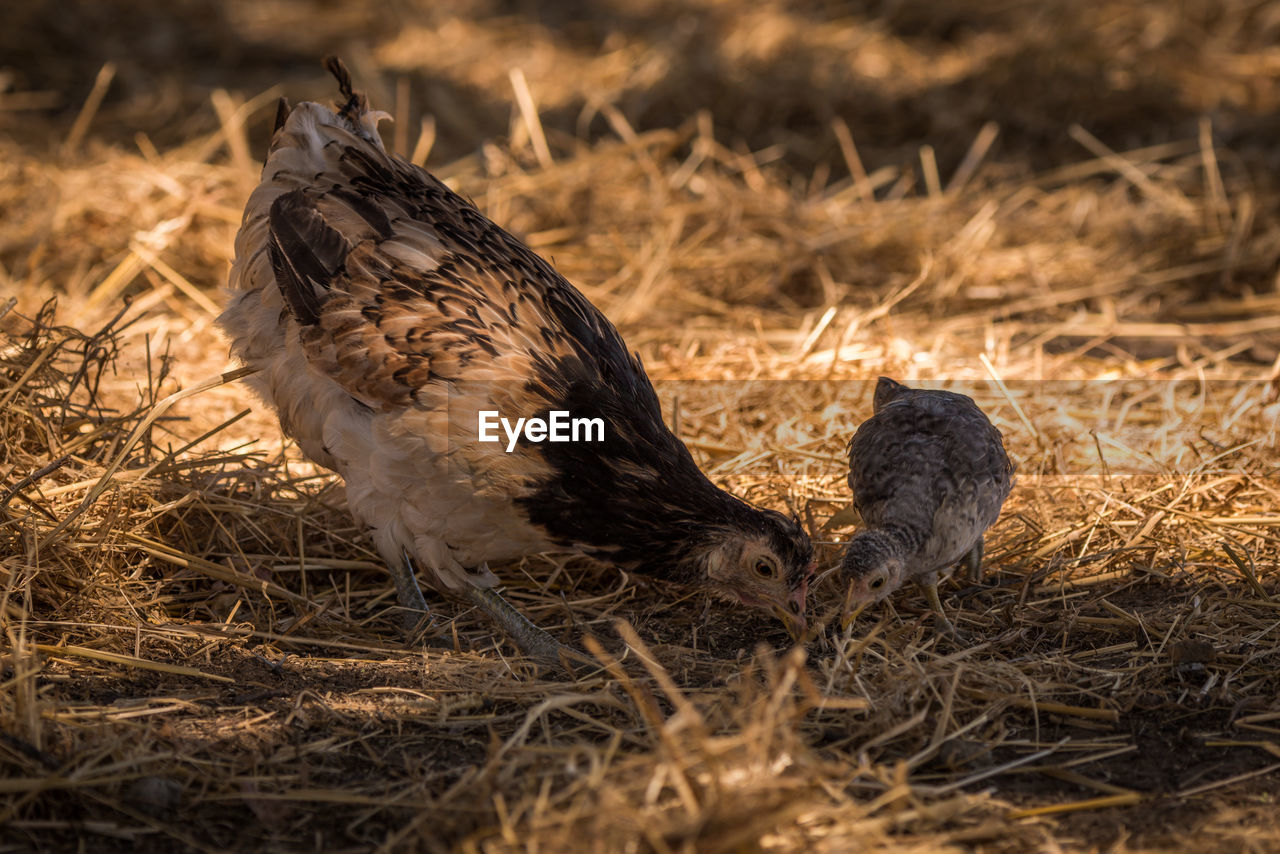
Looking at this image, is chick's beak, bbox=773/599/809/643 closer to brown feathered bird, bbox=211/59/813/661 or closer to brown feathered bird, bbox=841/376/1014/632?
brown feathered bird, bbox=211/59/813/661

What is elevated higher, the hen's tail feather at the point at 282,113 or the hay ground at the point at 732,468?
the hen's tail feather at the point at 282,113

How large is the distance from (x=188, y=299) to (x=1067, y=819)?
4.79 m

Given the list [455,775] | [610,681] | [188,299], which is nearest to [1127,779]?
[610,681]

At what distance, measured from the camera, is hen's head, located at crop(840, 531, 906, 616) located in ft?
10.5

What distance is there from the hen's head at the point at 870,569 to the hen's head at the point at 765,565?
0.37 feet

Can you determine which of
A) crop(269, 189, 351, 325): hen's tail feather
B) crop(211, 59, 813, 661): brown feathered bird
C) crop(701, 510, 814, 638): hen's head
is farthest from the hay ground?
crop(269, 189, 351, 325): hen's tail feather

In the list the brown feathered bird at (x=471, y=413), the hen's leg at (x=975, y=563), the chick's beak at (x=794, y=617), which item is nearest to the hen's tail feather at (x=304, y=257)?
the brown feathered bird at (x=471, y=413)

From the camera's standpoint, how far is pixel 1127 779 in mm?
2713

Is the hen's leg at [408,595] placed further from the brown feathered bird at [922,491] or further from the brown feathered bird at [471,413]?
the brown feathered bird at [922,491]

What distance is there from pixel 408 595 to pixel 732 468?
126cm

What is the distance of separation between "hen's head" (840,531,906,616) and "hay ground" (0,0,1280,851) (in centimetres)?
11

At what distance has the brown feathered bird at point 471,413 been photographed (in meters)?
3.21

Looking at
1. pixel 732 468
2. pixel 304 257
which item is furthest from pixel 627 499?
pixel 304 257

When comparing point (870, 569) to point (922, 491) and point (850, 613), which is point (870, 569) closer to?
point (850, 613)
